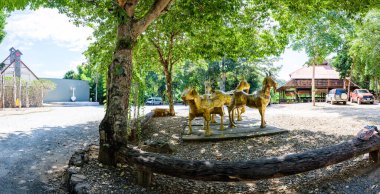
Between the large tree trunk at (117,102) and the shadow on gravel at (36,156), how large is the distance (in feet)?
3.88

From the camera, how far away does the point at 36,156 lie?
7375 millimetres

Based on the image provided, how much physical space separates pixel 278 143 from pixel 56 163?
5848mm

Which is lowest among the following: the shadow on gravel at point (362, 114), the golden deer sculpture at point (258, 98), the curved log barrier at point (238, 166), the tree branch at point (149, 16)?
the curved log barrier at point (238, 166)

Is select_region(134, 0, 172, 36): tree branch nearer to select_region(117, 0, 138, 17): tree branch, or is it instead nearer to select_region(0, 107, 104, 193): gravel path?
select_region(117, 0, 138, 17): tree branch

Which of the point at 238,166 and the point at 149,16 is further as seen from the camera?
the point at 149,16

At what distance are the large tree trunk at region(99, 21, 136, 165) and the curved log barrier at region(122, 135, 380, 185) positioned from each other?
0.76 meters

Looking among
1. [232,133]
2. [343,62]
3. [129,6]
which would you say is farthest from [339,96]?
[129,6]

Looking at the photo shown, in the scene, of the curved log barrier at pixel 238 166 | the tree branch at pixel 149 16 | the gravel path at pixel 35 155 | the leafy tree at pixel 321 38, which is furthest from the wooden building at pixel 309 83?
the curved log barrier at pixel 238 166

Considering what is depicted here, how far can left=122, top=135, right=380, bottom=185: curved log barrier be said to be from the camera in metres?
4.48

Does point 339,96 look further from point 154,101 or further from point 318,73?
point 154,101

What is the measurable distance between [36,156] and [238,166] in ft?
18.3

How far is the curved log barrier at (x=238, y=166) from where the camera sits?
448 cm

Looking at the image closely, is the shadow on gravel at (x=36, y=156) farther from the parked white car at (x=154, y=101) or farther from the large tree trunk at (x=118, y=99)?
the parked white car at (x=154, y=101)

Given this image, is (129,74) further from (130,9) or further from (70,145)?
(70,145)
